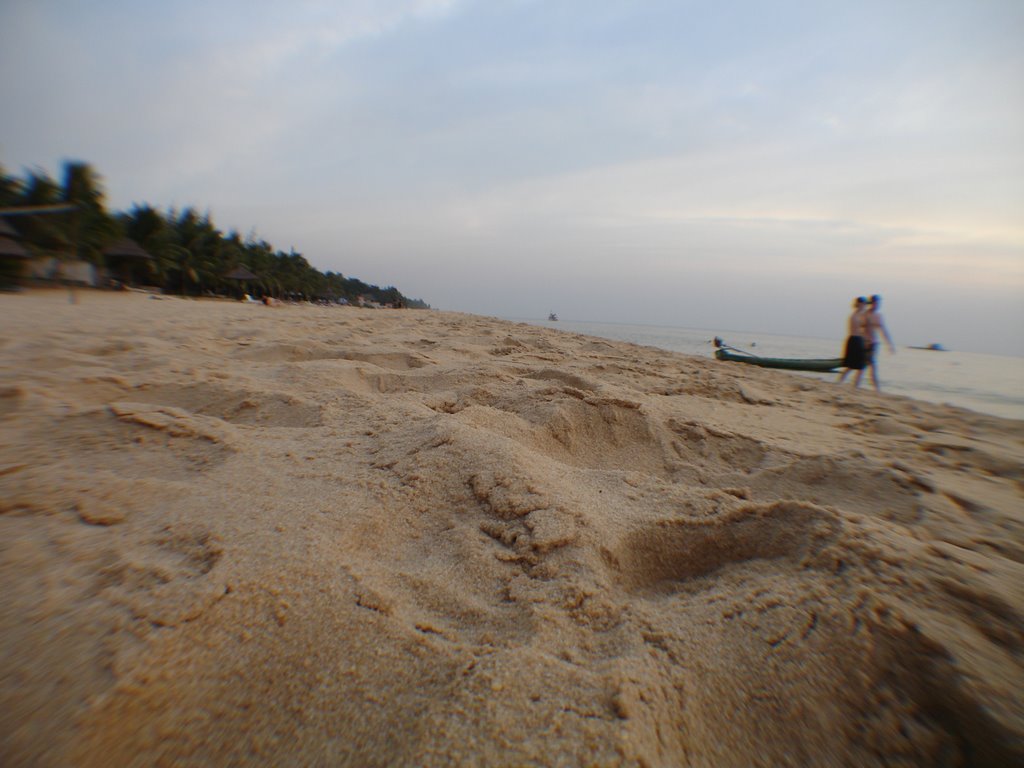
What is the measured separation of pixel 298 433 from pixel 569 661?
138cm

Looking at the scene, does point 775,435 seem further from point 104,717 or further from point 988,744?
point 104,717

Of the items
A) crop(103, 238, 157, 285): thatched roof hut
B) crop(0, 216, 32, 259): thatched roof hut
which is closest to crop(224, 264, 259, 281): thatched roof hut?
crop(103, 238, 157, 285): thatched roof hut

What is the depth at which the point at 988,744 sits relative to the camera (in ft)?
2.02

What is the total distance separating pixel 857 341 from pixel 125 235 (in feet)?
87.8

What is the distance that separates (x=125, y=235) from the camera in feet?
66.5

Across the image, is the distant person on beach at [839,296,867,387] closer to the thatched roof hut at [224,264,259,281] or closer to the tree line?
the tree line

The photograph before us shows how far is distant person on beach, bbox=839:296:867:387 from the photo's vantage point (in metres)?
6.40

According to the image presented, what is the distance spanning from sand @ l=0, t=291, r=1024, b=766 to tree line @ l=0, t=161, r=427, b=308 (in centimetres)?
1342

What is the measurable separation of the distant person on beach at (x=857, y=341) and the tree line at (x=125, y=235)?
1554cm

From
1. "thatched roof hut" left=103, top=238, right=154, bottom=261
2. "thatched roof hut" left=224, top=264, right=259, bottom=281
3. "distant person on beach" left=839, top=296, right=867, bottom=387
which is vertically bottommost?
"distant person on beach" left=839, top=296, right=867, bottom=387

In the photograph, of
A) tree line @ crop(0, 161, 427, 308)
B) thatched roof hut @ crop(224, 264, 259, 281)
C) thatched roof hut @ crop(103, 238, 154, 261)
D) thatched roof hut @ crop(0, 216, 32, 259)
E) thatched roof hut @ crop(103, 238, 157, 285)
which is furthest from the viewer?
thatched roof hut @ crop(224, 264, 259, 281)

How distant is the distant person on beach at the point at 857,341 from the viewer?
252 inches

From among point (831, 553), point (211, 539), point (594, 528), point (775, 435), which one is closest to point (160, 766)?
point (211, 539)

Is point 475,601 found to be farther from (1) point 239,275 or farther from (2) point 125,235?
(1) point 239,275
